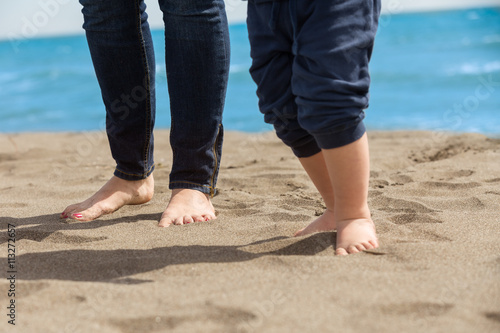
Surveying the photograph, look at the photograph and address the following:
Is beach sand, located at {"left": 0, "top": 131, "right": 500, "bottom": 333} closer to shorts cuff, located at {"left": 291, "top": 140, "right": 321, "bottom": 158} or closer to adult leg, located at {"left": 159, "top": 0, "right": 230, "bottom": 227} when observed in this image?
adult leg, located at {"left": 159, "top": 0, "right": 230, "bottom": 227}

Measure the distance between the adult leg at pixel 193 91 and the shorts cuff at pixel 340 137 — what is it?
0.68 meters

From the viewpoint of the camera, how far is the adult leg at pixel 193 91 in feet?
6.81

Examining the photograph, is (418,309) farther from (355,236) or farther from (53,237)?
(53,237)

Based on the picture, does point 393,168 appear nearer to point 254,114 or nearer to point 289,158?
point 289,158

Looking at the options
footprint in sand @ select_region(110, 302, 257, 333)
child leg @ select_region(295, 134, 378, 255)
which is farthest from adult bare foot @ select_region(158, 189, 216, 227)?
footprint in sand @ select_region(110, 302, 257, 333)

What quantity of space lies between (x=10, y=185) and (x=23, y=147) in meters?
1.61

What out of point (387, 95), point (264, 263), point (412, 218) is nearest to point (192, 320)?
point (264, 263)

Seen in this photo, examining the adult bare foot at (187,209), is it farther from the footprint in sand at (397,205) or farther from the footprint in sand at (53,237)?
the footprint in sand at (397,205)

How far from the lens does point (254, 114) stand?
7148 mm

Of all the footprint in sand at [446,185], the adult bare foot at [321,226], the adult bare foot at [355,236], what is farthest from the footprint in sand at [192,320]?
the footprint in sand at [446,185]

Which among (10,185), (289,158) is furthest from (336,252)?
(10,185)

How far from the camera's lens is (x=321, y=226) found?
72.4 inches

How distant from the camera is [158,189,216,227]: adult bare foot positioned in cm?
209

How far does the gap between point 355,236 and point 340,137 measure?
0.98ft
